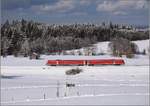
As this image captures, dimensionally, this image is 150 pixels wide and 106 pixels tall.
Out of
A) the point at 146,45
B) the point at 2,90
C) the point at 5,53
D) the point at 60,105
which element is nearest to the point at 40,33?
the point at 5,53

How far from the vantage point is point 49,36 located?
109500mm

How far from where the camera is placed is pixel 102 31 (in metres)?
136

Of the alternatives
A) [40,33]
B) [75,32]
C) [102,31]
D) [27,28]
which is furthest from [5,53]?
[102,31]

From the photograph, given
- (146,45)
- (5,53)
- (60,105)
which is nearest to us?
(60,105)

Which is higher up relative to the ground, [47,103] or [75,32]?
[75,32]

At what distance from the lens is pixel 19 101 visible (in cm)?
2091

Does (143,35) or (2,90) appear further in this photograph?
(143,35)

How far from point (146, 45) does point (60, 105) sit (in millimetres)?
118500

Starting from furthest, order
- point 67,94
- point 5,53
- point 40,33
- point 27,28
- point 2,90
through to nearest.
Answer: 1. point 40,33
2. point 27,28
3. point 5,53
4. point 2,90
5. point 67,94

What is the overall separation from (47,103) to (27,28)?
8027 cm

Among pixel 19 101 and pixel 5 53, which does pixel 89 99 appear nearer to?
pixel 19 101

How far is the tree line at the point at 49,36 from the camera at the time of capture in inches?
3551

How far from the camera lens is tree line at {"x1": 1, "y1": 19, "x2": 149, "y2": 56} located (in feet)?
296

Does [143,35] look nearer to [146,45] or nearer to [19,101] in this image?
[146,45]
